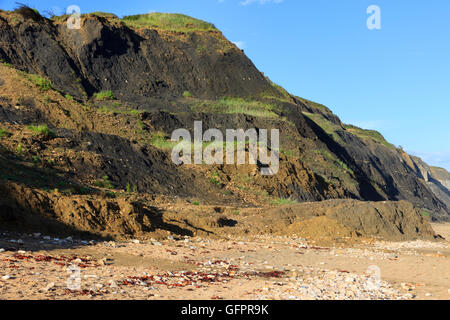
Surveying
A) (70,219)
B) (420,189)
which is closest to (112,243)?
(70,219)

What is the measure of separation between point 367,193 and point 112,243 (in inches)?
1094

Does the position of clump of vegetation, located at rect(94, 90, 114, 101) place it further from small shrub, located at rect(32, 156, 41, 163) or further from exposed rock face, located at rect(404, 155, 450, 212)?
exposed rock face, located at rect(404, 155, 450, 212)

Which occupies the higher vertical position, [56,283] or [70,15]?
[70,15]

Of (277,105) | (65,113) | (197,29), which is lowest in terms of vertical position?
(65,113)

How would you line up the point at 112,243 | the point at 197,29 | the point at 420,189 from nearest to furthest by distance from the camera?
the point at 112,243 < the point at 197,29 < the point at 420,189

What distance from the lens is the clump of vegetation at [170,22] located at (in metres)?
42.0

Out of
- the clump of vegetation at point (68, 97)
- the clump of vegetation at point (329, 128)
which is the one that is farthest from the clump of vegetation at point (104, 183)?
the clump of vegetation at point (329, 128)

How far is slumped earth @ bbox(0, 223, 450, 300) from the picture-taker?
6211 millimetres

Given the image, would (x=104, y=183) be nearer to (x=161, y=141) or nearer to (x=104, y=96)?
A: (x=161, y=141)

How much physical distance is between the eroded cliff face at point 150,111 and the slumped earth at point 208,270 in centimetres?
851

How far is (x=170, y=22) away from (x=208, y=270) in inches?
1536

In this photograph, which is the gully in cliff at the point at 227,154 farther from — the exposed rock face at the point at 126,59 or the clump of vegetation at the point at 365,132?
the clump of vegetation at the point at 365,132

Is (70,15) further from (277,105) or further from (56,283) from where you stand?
(56,283)

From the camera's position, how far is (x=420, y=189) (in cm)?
4878
